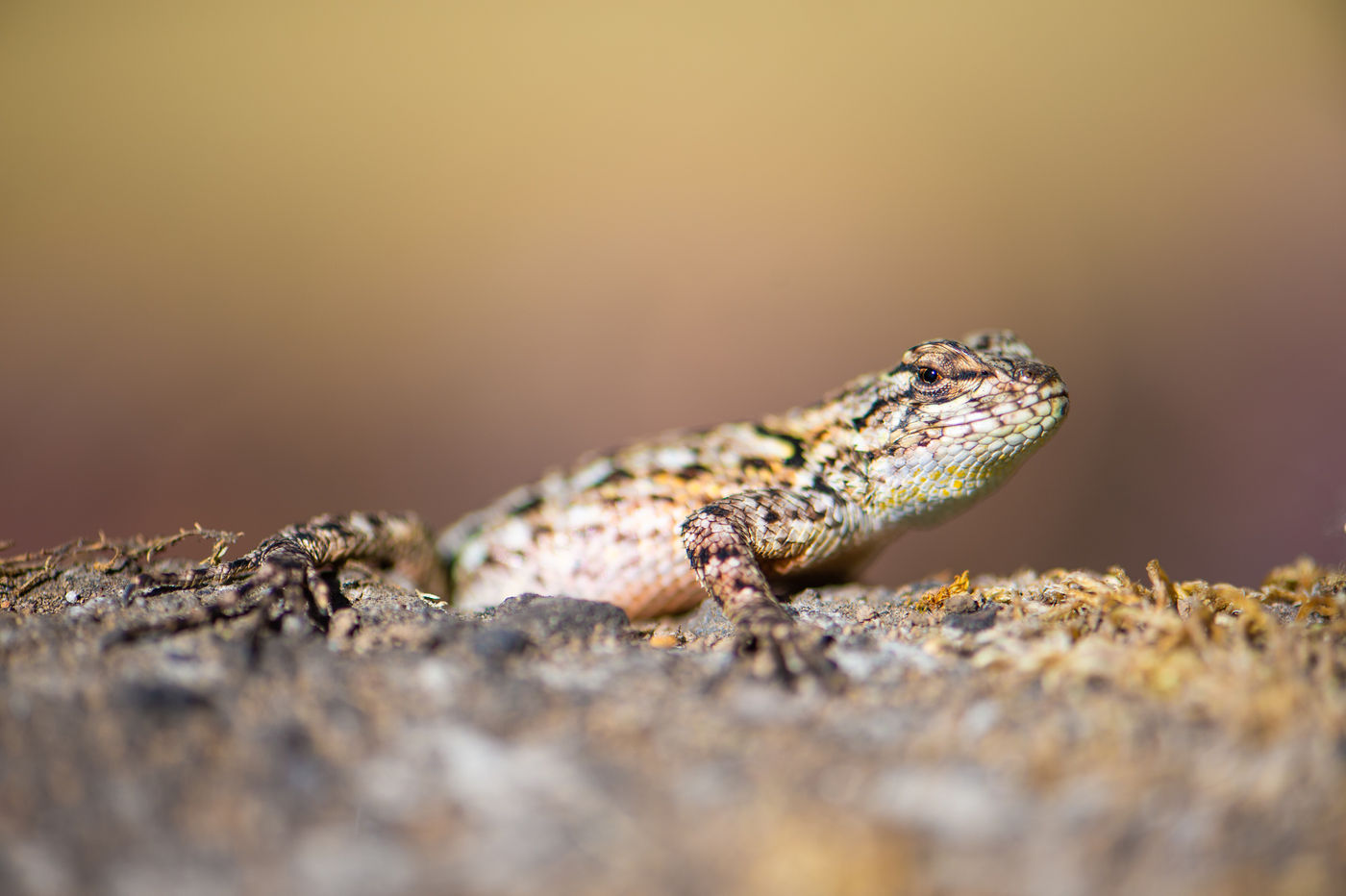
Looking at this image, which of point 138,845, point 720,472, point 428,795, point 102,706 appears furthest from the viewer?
point 720,472

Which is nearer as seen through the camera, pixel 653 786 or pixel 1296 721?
pixel 653 786

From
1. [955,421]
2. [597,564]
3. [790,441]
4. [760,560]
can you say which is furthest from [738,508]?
[955,421]

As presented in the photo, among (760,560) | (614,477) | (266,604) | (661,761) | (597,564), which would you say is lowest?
(661,761)

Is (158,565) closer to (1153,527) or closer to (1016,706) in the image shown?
(1016,706)

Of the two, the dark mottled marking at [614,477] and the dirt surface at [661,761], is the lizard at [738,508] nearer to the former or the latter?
the dark mottled marking at [614,477]

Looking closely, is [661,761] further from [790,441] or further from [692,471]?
[790,441]

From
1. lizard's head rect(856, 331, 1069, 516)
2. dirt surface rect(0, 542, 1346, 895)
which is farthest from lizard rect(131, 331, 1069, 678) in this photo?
dirt surface rect(0, 542, 1346, 895)

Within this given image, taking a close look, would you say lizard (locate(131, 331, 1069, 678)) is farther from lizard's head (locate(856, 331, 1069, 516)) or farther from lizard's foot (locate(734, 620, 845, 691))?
lizard's foot (locate(734, 620, 845, 691))

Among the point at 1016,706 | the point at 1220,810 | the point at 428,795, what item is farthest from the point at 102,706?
the point at 1220,810
